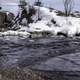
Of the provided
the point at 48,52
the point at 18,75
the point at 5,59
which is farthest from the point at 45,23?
the point at 18,75

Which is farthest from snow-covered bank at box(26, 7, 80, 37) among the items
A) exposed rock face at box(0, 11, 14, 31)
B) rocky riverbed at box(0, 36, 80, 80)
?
rocky riverbed at box(0, 36, 80, 80)

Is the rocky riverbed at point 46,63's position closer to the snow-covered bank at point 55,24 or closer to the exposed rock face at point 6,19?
the snow-covered bank at point 55,24

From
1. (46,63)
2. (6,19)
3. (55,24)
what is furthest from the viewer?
(6,19)

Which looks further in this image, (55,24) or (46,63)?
(55,24)

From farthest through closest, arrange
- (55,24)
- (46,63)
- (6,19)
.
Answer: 1. (6,19)
2. (55,24)
3. (46,63)

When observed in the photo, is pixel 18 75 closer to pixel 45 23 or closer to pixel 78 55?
pixel 78 55

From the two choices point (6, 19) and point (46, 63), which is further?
point (6, 19)

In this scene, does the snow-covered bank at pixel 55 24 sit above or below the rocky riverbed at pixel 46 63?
below

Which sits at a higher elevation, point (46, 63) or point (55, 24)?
point (46, 63)

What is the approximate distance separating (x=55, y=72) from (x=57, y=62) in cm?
284

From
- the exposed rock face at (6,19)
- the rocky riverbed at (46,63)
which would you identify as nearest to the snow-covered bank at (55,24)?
the exposed rock face at (6,19)

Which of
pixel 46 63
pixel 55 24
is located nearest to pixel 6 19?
pixel 55 24

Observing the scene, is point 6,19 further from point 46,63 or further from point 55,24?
point 46,63

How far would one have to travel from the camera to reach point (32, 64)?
16594 millimetres
